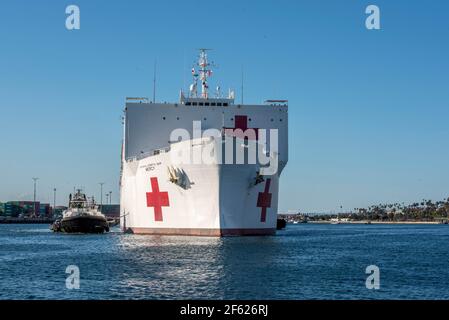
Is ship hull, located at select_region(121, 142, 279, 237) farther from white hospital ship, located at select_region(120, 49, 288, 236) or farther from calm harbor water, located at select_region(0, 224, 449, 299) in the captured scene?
calm harbor water, located at select_region(0, 224, 449, 299)

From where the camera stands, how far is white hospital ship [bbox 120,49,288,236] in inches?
1243

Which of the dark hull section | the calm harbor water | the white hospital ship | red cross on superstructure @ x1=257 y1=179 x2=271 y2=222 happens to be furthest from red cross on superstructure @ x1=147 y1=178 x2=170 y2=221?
the dark hull section

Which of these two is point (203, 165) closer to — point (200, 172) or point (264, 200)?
point (200, 172)

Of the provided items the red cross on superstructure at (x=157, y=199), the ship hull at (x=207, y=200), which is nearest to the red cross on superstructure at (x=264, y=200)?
the ship hull at (x=207, y=200)

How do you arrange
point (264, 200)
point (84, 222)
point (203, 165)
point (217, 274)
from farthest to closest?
point (84, 222), point (264, 200), point (203, 165), point (217, 274)

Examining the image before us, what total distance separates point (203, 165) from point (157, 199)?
4.59 m

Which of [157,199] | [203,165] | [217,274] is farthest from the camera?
[157,199]

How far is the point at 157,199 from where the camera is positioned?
34750 mm

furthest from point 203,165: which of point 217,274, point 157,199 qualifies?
point 217,274

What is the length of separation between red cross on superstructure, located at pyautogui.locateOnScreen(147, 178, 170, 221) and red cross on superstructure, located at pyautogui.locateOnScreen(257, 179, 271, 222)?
15.8ft

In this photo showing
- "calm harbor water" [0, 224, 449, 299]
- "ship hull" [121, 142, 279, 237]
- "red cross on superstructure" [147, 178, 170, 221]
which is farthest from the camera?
"red cross on superstructure" [147, 178, 170, 221]
